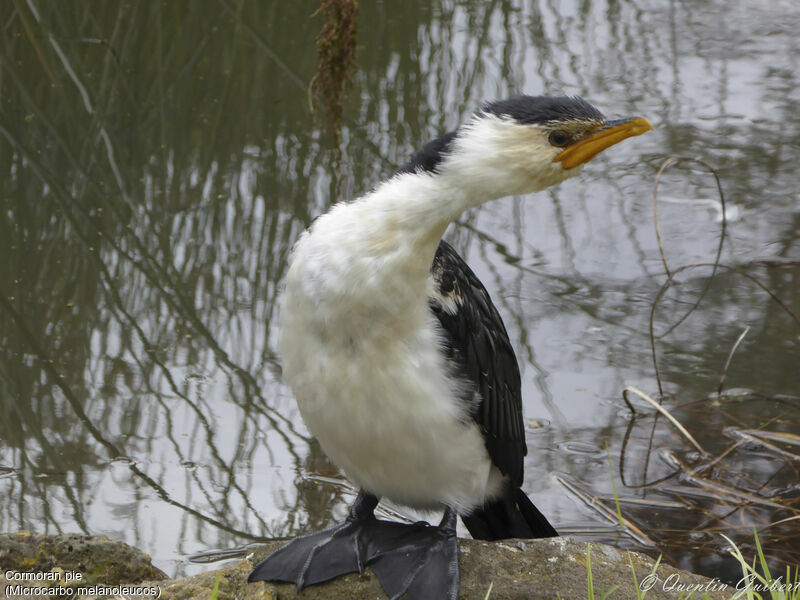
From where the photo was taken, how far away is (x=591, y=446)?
4324mm

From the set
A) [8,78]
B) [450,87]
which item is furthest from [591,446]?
[8,78]

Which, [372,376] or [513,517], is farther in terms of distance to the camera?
[513,517]

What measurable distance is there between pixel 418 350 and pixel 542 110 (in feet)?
2.28

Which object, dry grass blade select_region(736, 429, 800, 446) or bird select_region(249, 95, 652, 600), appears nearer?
bird select_region(249, 95, 652, 600)

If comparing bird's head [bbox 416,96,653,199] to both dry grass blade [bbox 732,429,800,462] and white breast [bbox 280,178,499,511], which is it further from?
dry grass blade [bbox 732,429,800,462]

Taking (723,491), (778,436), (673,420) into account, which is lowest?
(723,491)

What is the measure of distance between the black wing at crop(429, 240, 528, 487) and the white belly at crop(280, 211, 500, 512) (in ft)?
0.21

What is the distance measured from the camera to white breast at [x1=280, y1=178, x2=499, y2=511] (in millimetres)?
2572

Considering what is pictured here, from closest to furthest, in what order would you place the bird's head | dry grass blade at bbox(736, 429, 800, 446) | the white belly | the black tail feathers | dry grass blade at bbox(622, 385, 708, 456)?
the bird's head, the white belly, the black tail feathers, dry grass blade at bbox(622, 385, 708, 456), dry grass blade at bbox(736, 429, 800, 446)

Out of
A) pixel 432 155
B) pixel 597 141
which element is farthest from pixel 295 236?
pixel 597 141

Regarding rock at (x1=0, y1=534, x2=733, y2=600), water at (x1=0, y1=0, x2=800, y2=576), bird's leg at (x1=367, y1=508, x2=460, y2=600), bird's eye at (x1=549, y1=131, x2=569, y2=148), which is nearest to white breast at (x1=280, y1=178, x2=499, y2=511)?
bird's leg at (x1=367, y1=508, x2=460, y2=600)

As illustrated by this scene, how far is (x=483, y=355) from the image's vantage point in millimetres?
2996

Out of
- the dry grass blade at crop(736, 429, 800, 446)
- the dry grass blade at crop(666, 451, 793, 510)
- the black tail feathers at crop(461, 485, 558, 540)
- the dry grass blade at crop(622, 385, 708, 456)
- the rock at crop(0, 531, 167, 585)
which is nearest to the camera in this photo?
the rock at crop(0, 531, 167, 585)

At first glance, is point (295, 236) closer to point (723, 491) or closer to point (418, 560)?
point (723, 491)
